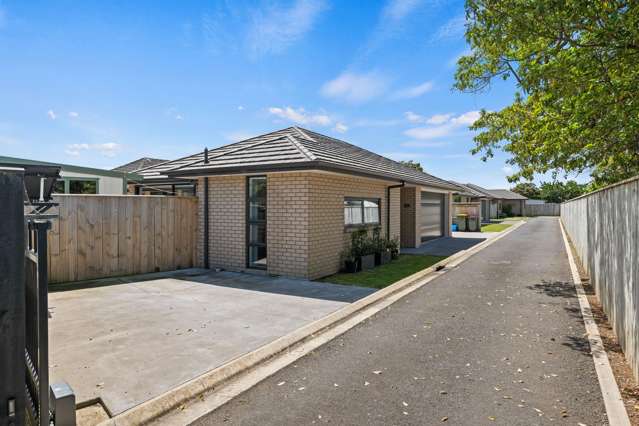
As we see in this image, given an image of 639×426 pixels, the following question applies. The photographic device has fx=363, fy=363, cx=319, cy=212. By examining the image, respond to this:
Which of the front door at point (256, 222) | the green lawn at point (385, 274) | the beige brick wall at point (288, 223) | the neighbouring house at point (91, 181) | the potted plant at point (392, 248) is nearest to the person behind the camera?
the green lawn at point (385, 274)

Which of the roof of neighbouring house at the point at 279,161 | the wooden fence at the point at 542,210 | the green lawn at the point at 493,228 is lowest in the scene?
the green lawn at the point at 493,228

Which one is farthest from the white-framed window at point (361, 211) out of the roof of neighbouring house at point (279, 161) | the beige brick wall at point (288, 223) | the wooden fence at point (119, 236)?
the wooden fence at point (119, 236)

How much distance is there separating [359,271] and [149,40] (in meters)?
8.76

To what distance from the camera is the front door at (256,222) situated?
34.2 feet

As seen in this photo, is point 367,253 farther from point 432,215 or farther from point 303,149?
point 432,215

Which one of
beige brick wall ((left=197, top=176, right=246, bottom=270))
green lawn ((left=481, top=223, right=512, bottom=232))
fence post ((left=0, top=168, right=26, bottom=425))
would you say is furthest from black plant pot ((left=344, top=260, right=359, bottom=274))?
green lawn ((left=481, top=223, right=512, bottom=232))

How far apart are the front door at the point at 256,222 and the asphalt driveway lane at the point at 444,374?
4730 mm

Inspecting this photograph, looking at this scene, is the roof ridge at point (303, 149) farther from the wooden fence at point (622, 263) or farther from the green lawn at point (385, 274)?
the wooden fence at point (622, 263)

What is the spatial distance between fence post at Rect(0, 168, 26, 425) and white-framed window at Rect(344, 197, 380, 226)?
957cm

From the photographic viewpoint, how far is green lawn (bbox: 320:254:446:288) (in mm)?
9312

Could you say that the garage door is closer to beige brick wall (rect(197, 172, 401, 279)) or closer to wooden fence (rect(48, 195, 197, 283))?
beige brick wall (rect(197, 172, 401, 279))

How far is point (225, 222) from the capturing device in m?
11.0

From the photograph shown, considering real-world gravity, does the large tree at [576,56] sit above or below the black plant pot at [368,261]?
above

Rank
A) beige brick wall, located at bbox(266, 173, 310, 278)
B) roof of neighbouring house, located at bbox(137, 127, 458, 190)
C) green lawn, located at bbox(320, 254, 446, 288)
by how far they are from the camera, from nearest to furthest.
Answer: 1. roof of neighbouring house, located at bbox(137, 127, 458, 190)
2. green lawn, located at bbox(320, 254, 446, 288)
3. beige brick wall, located at bbox(266, 173, 310, 278)
